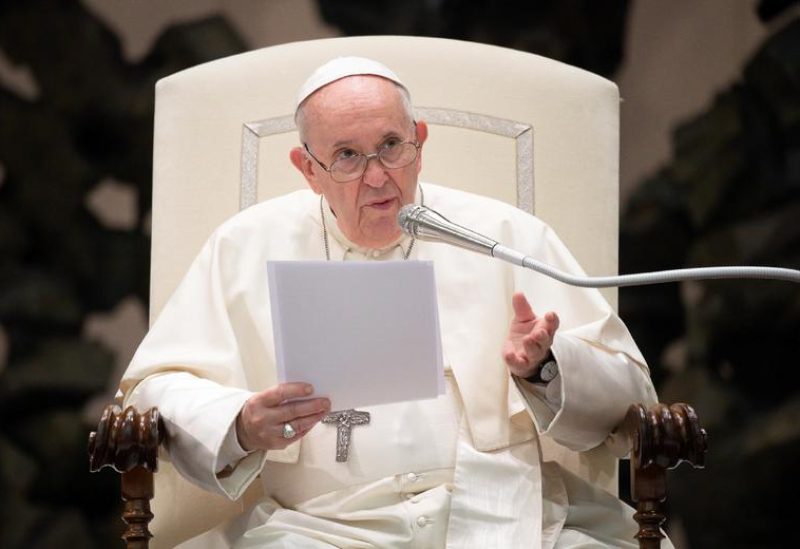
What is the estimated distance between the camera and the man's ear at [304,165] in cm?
374

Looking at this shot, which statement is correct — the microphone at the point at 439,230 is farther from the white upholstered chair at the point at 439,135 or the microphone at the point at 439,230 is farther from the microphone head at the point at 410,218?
the white upholstered chair at the point at 439,135

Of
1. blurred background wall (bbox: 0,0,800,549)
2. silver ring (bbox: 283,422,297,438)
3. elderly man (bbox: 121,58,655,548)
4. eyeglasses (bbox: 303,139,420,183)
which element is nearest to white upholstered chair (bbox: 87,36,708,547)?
elderly man (bbox: 121,58,655,548)

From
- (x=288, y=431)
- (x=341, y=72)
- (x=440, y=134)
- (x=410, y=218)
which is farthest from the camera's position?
(x=440, y=134)

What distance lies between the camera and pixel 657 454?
308 centimetres

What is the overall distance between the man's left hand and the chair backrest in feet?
2.85

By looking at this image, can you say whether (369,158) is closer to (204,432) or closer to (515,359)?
(515,359)

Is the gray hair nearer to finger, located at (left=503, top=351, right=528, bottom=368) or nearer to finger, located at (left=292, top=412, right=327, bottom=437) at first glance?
finger, located at (left=503, top=351, right=528, bottom=368)

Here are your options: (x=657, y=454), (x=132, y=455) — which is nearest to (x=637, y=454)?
(x=657, y=454)

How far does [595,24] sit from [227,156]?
2085 mm

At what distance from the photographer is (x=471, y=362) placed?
141 inches

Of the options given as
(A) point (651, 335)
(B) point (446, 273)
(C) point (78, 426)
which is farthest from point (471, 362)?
(C) point (78, 426)

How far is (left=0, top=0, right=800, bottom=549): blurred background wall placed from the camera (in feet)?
18.0

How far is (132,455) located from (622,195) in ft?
9.84

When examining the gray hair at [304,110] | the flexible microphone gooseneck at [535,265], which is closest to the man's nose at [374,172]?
the gray hair at [304,110]
